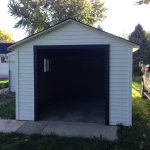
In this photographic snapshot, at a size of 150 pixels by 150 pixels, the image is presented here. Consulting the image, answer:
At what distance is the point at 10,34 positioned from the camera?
52188mm

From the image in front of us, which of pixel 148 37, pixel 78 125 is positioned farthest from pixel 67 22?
pixel 148 37

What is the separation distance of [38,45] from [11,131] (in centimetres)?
252

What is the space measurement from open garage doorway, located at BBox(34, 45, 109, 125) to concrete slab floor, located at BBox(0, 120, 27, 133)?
0.81 metres

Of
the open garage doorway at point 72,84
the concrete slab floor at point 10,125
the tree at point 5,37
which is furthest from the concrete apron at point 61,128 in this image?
the tree at point 5,37

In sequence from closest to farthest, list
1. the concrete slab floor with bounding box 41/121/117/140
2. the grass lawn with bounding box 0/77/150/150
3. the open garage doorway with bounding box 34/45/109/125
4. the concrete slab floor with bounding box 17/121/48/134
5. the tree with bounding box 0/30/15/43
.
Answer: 1. the grass lawn with bounding box 0/77/150/150
2. the concrete slab floor with bounding box 41/121/117/140
3. the concrete slab floor with bounding box 17/121/48/134
4. the open garage doorway with bounding box 34/45/109/125
5. the tree with bounding box 0/30/15/43

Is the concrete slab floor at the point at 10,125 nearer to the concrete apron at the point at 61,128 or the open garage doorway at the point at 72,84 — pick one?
the concrete apron at the point at 61,128

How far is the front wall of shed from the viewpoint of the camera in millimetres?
5449

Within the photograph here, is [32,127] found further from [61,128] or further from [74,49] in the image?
[74,49]

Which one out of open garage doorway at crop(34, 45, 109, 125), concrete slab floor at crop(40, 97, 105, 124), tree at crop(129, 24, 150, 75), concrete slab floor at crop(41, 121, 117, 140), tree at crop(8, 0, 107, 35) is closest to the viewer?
concrete slab floor at crop(41, 121, 117, 140)

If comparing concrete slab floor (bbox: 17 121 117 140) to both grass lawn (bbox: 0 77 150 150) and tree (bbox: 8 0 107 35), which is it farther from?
tree (bbox: 8 0 107 35)

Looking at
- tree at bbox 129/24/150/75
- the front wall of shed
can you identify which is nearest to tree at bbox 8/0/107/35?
tree at bbox 129/24/150/75

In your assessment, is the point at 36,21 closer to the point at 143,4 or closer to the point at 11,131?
the point at 143,4

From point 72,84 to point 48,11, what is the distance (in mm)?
15419

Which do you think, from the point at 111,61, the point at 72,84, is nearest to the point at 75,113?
the point at 111,61
